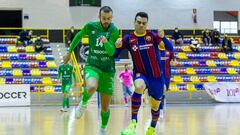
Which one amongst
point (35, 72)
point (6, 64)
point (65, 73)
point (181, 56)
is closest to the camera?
point (65, 73)

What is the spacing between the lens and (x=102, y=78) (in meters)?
9.53

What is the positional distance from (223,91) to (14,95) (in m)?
10.8

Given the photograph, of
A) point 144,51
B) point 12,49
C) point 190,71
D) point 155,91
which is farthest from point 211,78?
point 144,51

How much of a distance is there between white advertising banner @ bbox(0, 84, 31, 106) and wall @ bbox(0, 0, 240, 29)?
11980mm

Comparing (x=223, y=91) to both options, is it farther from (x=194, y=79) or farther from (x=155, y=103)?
(x=155, y=103)

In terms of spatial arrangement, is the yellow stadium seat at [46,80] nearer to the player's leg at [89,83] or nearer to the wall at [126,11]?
the wall at [126,11]

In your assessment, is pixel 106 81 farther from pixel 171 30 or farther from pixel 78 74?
pixel 171 30

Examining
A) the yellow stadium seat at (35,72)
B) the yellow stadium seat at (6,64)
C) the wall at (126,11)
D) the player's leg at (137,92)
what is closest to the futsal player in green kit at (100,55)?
the player's leg at (137,92)

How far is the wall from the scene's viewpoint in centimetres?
3684

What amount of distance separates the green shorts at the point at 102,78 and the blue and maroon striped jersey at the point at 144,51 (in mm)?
454

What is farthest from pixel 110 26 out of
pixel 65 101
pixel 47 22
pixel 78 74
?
pixel 47 22

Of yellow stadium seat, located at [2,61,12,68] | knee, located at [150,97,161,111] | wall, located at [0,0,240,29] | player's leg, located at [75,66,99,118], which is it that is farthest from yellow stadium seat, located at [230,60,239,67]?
player's leg, located at [75,66,99,118]

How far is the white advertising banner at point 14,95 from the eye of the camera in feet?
82.2

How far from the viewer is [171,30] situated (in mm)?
38312
